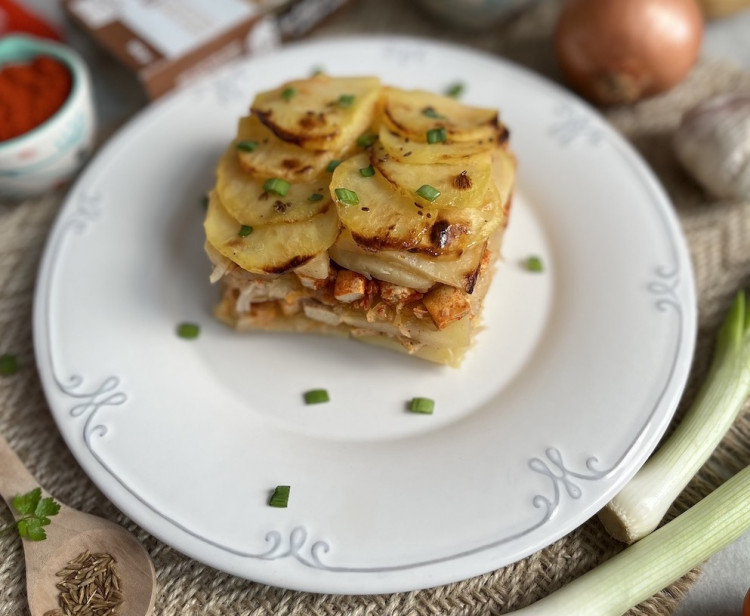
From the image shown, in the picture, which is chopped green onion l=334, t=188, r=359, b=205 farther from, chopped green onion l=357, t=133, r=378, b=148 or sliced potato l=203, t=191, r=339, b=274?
chopped green onion l=357, t=133, r=378, b=148

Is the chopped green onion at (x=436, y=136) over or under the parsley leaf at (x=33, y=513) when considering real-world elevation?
over

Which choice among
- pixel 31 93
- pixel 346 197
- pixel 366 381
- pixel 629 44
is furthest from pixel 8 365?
pixel 629 44

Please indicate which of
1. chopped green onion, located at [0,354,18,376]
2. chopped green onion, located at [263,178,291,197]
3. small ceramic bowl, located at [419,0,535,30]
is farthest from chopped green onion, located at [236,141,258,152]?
small ceramic bowl, located at [419,0,535,30]

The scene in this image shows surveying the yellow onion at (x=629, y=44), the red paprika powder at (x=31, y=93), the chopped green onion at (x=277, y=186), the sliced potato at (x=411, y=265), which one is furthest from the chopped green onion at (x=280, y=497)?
the yellow onion at (x=629, y=44)

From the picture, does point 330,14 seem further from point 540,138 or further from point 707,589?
point 707,589

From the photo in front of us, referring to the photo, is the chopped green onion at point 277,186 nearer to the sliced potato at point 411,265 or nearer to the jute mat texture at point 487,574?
the sliced potato at point 411,265

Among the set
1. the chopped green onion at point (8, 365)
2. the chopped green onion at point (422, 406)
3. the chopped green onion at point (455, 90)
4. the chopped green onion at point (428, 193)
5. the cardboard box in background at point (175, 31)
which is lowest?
the chopped green onion at point (8, 365)
